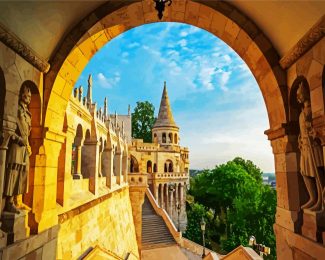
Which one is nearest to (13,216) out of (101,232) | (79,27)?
(79,27)

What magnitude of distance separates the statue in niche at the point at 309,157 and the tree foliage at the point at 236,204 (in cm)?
2270

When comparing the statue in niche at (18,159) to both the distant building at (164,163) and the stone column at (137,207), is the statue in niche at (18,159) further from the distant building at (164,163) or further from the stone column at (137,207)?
the distant building at (164,163)

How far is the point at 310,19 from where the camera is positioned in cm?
322

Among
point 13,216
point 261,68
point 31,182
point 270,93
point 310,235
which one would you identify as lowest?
point 310,235

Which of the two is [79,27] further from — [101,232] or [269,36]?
[101,232]

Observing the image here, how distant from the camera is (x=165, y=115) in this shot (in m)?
41.8

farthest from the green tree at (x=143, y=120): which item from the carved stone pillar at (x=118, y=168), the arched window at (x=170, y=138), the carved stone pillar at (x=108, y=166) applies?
the carved stone pillar at (x=108, y=166)

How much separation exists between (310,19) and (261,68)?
1.36 m

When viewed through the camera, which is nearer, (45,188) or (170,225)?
(45,188)

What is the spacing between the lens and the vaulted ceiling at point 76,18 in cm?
308

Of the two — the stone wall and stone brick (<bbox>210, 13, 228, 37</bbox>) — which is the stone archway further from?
the stone wall

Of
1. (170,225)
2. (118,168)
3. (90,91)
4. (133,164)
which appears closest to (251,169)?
(133,164)

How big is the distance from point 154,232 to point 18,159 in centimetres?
1890

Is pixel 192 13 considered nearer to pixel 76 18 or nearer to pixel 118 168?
pixel 76 18
